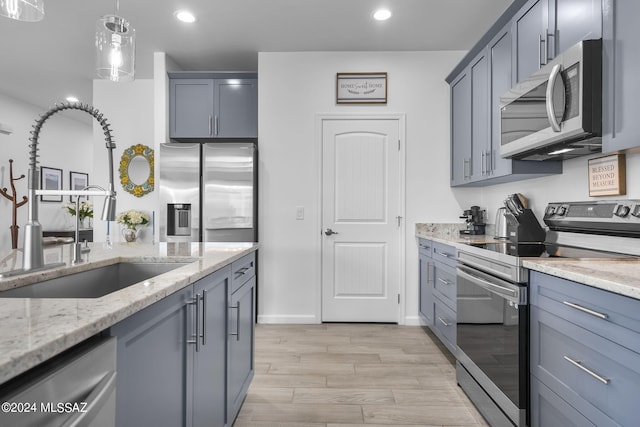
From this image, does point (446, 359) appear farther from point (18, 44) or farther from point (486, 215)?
point (18, 44)

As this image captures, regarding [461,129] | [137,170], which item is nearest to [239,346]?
[461,129]

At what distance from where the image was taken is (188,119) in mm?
3936

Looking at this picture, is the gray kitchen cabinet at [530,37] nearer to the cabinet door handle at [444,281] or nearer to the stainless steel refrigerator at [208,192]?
the cabinet door handle at [444,281]

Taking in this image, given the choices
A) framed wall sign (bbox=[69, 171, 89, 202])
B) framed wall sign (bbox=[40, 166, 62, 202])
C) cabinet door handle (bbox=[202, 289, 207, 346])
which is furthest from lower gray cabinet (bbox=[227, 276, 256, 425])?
framed wall sign (bbox=[69, 171, 89, 202])

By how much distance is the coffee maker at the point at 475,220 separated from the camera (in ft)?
11.3

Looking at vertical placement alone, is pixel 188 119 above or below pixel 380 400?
above

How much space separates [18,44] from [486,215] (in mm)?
4939

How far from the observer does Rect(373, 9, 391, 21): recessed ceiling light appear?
119 inches

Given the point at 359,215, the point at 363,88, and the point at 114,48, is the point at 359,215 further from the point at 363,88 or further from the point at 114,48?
the point at 114,48

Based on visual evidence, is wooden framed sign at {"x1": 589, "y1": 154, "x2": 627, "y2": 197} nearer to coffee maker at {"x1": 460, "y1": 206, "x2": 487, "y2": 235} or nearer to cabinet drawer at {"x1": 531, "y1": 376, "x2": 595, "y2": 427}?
cabinet drawer at {"x1": 531, "y1": 376, "x2": 595, "y2": 427}

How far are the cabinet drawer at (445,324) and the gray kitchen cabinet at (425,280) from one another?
0.51 feet

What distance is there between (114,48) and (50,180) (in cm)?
544

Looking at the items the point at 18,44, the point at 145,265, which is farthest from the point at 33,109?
the point at 145,265

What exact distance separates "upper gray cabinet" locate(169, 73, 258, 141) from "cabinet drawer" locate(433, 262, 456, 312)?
89.4 inches
